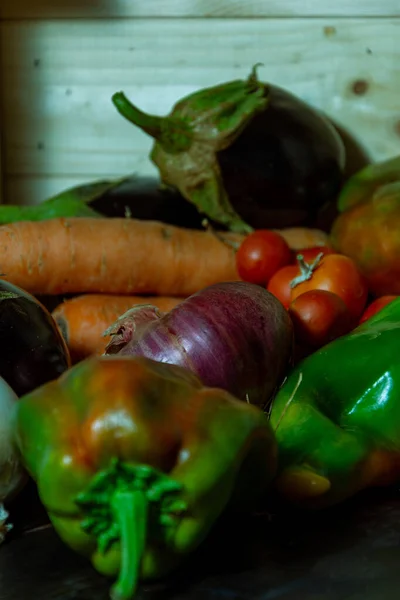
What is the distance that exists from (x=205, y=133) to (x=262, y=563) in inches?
29.1

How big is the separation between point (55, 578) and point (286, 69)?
1.02 metres

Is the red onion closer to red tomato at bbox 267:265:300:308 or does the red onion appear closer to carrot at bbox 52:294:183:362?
red tomato at bbox 267:265:300:308

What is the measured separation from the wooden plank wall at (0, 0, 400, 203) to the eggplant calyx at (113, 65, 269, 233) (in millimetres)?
153

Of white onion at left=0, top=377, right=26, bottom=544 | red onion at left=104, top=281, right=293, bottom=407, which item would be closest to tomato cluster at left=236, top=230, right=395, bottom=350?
red onion at left=104, top=281, right=293, bottom=407

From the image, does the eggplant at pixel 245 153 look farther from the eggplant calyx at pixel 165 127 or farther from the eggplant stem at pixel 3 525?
the eggplant stem at pixel 3 525

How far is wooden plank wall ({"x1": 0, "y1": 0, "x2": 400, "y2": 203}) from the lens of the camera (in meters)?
1.25

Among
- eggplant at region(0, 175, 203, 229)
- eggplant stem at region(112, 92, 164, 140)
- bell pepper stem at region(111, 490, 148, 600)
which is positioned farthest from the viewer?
eggplant at region(0, 175, 203, 229)

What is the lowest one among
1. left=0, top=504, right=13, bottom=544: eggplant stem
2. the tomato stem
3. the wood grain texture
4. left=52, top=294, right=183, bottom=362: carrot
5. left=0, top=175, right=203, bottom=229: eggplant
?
left=52, top=294, right=183, bottom=362: carrot

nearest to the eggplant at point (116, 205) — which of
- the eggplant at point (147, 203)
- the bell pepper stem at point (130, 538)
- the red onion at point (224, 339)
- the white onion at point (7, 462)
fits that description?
the eggplant at point (147, 203)

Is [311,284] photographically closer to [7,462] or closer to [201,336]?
[201,336]

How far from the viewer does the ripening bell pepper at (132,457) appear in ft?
1.54

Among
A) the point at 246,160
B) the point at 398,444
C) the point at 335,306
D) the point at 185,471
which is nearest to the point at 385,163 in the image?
the point at 246,160

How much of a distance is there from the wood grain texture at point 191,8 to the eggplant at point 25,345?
682mm

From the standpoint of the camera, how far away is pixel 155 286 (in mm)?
1170
